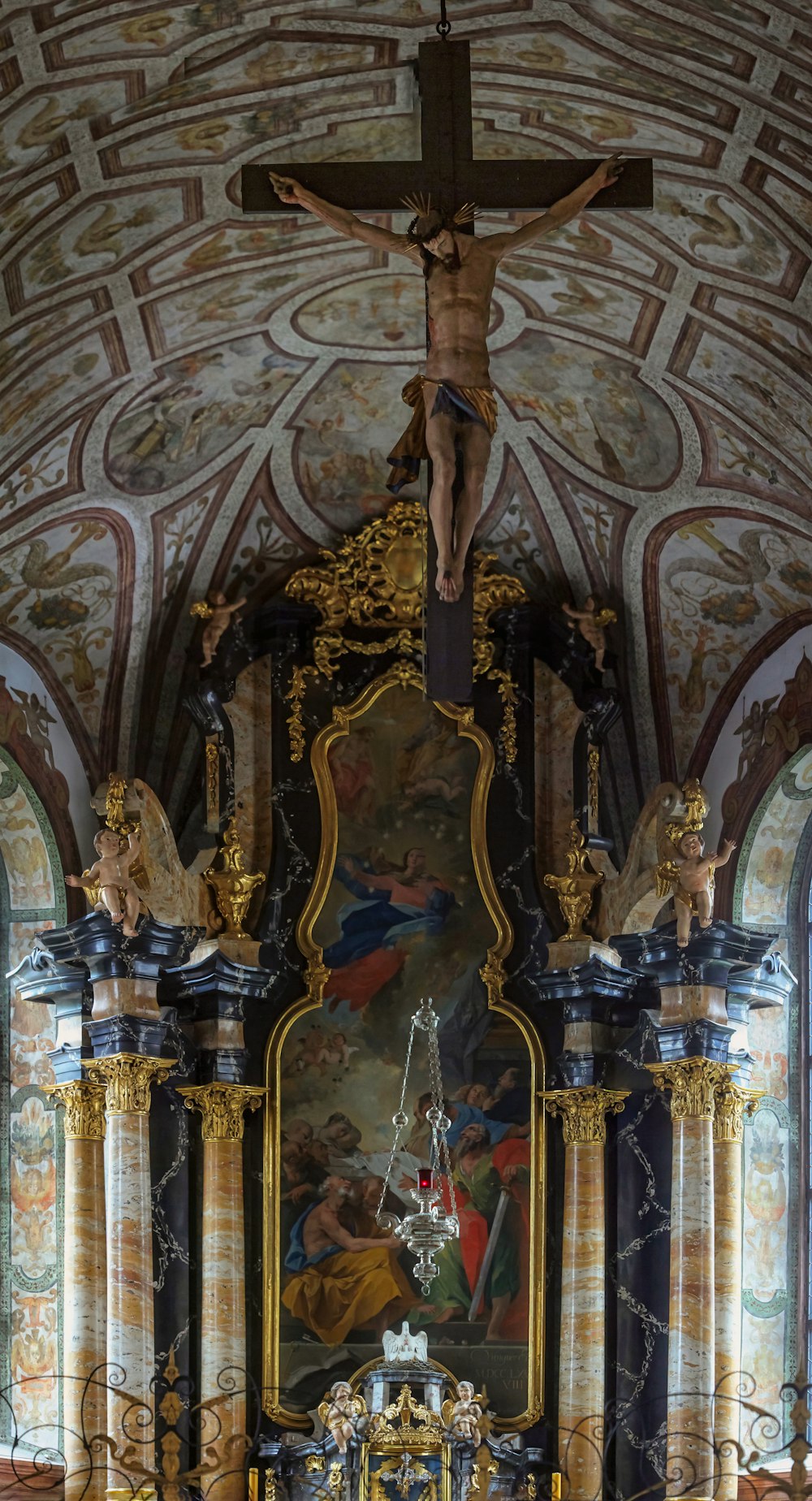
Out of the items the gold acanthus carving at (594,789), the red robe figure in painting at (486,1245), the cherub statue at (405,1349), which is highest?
the gold acanthus carving at (594,789)

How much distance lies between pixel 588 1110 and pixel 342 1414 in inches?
119

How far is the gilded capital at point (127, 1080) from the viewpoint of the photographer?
19.3 m

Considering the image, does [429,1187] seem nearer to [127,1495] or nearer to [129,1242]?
[129,1242]

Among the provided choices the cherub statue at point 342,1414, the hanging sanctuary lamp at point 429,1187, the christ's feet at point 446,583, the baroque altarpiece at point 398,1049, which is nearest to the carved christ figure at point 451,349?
the christ's feet at point 446,583

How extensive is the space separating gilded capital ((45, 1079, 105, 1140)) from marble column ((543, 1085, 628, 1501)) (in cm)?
349

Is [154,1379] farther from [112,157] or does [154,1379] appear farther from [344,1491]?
[112,157]

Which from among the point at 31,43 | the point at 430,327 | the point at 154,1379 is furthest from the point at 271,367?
the point at 154,1379

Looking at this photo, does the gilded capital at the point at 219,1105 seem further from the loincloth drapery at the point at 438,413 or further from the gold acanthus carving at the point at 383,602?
the loincloth drapery at the point at 438,413

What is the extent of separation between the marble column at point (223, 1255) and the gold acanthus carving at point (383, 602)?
113 inches

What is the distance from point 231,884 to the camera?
2036 centimetres

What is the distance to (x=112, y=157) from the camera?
1611 cm

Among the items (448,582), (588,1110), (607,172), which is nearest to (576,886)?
(588,1110)

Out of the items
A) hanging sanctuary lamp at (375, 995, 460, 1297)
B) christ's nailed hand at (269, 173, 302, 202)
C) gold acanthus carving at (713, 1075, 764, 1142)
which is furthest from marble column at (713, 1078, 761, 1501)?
christ's nailed hand at (269, 173, 302, 202)

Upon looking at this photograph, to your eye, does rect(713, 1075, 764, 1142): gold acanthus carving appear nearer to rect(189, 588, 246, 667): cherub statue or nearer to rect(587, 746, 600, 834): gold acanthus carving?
rect(587, 746, 600, 834): gold acanthus carving
